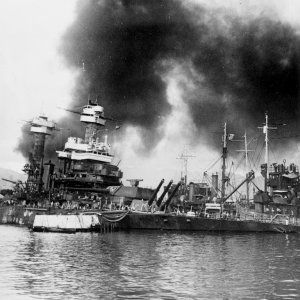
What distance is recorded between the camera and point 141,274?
1703 cm

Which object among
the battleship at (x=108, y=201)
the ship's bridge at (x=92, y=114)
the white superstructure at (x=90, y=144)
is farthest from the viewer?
the ship's bridge at (x=92, y=114)

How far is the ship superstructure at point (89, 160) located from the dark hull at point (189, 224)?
18893 mm

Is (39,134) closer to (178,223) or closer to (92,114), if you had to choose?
(92,114)

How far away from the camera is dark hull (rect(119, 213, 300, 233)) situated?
4609 cm

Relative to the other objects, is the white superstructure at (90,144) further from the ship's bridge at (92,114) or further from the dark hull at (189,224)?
the dark hull at (189,224)

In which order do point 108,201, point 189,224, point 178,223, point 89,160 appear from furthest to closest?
point 89,160 → point 108,201 → point 189,224 → point 178,223

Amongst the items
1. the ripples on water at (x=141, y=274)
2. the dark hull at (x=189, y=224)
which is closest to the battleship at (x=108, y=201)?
the dark hull at (x=189, y=224)

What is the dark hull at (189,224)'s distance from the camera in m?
46.1

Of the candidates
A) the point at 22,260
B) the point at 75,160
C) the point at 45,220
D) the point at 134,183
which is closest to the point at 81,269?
the point at 22,260

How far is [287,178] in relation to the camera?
75188mm

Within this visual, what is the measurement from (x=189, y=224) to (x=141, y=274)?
33406 millimetres

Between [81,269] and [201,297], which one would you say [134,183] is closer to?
[81,269]

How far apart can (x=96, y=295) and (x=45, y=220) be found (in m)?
30.4

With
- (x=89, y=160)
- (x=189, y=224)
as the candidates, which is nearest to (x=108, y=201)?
(x=89, y=160)
